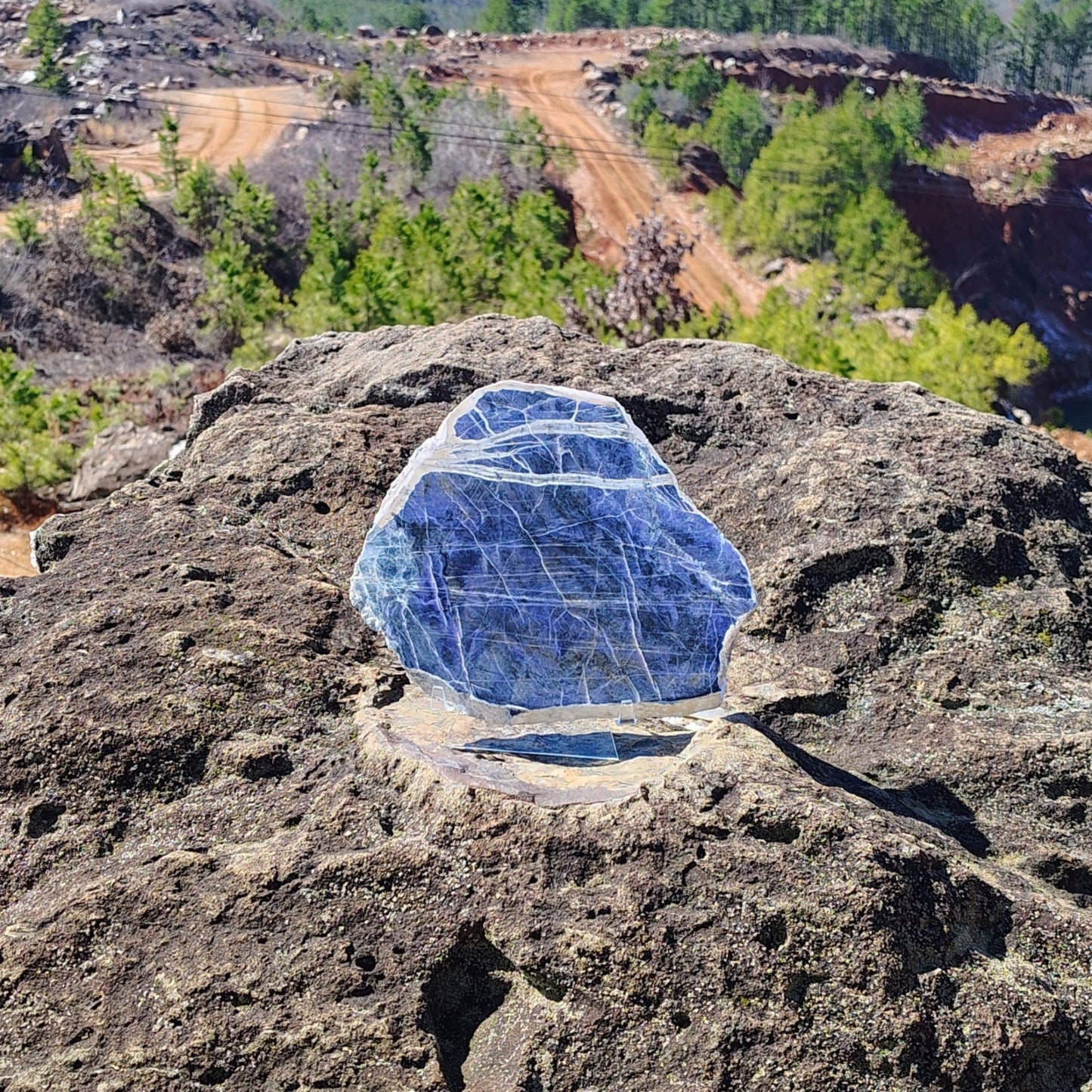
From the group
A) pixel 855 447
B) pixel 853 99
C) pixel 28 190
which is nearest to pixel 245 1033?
pixel 855 447

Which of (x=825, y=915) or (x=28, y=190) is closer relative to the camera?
(x=825, y=915)

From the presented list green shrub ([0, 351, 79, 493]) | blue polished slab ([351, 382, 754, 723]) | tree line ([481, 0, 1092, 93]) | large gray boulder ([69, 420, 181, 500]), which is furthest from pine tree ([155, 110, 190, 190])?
tree line ([481, 0, 1092, 93])

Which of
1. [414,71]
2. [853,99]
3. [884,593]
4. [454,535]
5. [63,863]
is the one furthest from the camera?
[853,99]

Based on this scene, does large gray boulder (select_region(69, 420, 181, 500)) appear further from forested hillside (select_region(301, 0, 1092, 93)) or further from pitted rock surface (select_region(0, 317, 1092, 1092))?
forested hillside (select_region(301, 0, 1092, 93))

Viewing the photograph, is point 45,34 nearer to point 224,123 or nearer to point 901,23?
point 224,123

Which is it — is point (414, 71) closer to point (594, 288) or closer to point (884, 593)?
point (594, 288)

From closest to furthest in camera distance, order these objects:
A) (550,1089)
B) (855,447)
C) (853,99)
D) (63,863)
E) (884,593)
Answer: (550,1089)
(63,863)
(884,593)
(855,447)
(853,99)

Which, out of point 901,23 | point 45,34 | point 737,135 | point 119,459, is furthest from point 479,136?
point 901,23
